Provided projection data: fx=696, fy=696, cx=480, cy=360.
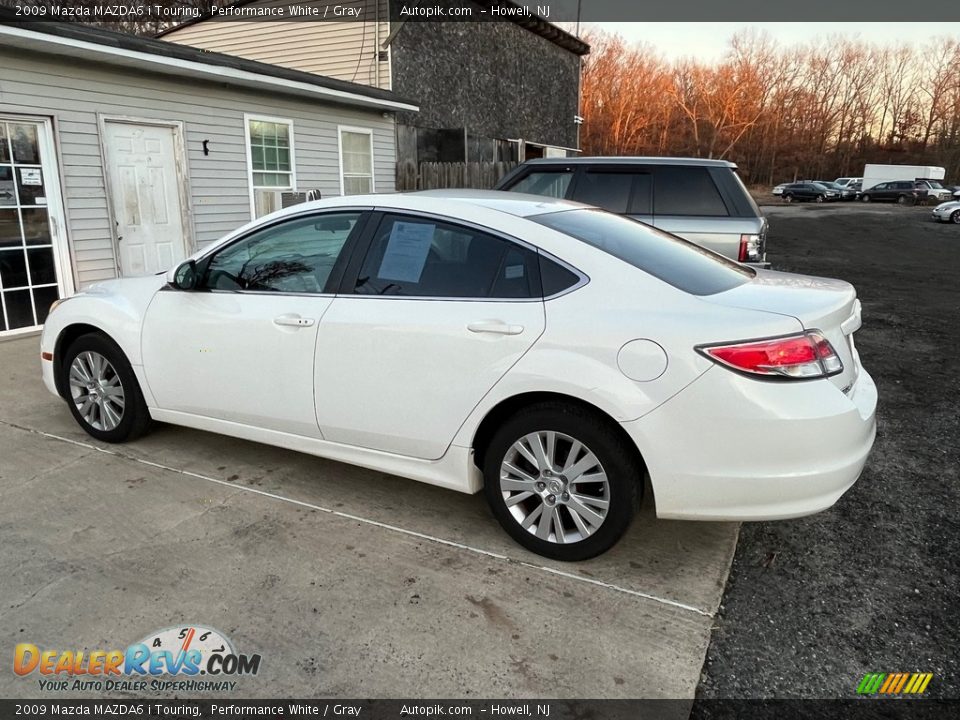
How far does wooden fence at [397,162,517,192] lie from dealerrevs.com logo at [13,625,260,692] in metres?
11.1

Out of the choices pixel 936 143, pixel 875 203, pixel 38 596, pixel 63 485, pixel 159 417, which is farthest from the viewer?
pixel 936 143

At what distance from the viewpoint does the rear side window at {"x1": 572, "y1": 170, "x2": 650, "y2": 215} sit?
7.20 metres

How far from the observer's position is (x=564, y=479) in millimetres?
2959

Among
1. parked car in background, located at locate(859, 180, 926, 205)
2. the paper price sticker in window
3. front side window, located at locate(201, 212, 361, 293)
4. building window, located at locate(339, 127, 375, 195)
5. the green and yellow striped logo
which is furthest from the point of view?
parked car in background, located at locate(859, 180, 926, 205)

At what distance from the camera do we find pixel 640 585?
294cm

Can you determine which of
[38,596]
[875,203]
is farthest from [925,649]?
[875,203]

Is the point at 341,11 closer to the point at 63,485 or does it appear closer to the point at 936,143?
the point at 63,485

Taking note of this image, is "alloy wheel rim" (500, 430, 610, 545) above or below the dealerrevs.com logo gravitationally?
above

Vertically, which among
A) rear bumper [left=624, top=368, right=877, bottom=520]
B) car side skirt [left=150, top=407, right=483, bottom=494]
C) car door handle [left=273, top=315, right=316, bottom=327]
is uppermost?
car door handle [left=273, top=315, right=316, bottom=327]

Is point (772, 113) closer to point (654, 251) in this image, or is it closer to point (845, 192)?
point (845, 192)

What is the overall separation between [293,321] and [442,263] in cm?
83

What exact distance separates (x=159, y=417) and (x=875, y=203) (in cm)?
4617

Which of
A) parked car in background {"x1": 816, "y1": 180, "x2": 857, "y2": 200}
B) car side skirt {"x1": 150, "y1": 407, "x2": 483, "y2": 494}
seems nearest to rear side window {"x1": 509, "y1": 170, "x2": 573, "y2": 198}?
car side skirt {"x1": 150, "y1": 407, "x2": 483, "y2": 494}

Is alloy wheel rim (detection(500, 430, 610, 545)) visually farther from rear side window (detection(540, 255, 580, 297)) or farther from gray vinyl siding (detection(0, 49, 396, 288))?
gray vinyl siding (detection(0, 49, 396, 288))
